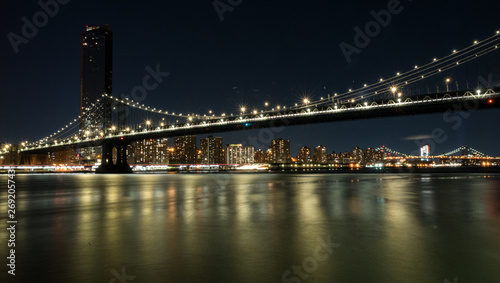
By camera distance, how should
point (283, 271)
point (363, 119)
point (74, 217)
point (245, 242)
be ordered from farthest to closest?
point (363, 119) < point (74, 217) < point (245, 242) < point (283, 271)

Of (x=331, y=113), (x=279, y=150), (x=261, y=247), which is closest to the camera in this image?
(x=261, y=247)

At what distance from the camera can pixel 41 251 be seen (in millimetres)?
5535

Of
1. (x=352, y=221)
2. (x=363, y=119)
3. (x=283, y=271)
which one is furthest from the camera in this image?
(x=363, y=119)

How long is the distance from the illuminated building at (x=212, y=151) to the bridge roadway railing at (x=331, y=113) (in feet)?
338

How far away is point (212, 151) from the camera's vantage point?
600ft

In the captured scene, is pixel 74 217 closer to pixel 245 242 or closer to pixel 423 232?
pixel 245 242

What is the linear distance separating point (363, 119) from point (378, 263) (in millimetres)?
55789

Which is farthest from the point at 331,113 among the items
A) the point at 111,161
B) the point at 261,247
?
the point at 261,247

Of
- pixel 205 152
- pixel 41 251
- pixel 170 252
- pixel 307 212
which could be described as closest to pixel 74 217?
pixel 41 251

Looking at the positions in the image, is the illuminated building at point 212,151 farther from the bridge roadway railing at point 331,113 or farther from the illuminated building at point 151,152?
the bridge roadway railing at point 331,113

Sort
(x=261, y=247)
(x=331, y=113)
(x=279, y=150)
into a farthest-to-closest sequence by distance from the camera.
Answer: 1. (x=279, y=150)
2. (x=331, y=113)
3. (x=261, y=247)

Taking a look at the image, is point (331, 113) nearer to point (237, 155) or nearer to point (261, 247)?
point (261, 247)

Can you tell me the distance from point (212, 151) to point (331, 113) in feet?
430

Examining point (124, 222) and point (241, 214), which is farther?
point (241, 214)
